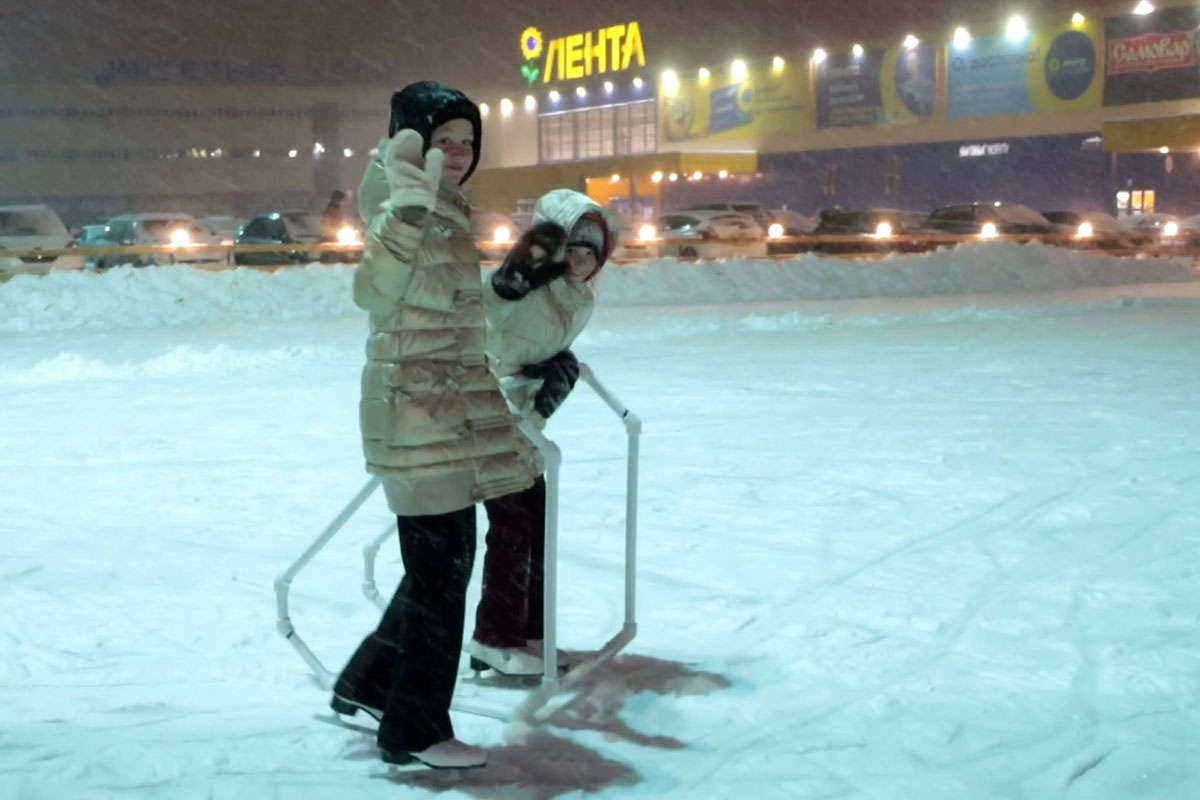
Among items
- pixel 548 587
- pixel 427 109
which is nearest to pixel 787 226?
pixel 548 587

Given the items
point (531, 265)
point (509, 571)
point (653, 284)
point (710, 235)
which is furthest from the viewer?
point (710, 235)

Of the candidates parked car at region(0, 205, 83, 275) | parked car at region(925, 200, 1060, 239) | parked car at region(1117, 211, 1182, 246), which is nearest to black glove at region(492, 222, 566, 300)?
parked car at region(0, 205, 83, 275)


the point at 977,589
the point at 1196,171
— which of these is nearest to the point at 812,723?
the point at 977,589

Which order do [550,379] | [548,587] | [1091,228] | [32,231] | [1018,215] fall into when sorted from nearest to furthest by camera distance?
[548,587] → [550,379] → [32,231] → [1091,228] → [1018,215]

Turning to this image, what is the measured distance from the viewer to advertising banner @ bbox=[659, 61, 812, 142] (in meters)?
42.5

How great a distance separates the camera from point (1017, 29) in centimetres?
3603

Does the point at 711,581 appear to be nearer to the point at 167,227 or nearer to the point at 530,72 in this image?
the point at 167,227

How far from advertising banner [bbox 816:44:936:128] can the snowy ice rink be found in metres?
27.4

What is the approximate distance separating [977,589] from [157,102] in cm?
7503

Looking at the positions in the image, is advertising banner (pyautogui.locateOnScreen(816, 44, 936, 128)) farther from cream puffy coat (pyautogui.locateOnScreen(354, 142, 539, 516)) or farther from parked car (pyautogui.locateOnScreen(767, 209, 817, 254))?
cream puffy coat (pyautogui.locateOnScreen(354, 142, 539, 516))

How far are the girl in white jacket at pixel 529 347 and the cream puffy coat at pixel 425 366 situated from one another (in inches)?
24.9

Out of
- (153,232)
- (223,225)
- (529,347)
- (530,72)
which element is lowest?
(529,347)

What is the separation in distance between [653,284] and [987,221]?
42.3 feet

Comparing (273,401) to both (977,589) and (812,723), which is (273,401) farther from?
(812,723)
